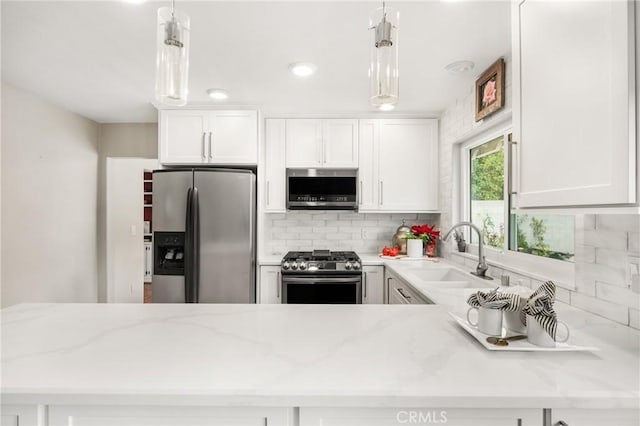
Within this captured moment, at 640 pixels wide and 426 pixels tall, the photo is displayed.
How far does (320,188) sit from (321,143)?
1.51 feet

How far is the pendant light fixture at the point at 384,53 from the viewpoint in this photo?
3.26 feet

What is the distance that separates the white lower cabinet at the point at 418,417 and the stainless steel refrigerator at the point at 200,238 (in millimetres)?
2284

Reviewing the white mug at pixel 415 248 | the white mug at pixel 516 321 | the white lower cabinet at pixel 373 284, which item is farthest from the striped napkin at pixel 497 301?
the white mug at pixel 415 248

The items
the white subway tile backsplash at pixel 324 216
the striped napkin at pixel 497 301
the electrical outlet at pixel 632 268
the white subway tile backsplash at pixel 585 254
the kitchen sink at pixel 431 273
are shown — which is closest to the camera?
the striped napkin at pixel 497 301

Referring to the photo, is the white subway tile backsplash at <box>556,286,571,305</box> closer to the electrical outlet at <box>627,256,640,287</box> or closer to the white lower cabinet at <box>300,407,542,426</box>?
the electrical outlet at <box>627,256,640,287</box>

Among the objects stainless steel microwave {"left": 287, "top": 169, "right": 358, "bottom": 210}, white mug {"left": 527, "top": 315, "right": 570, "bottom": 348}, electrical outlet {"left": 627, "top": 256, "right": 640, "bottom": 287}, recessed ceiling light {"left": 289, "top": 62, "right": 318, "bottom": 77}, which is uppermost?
recessed ceiling light {"left": 289, "top": 62, "right": 318, "bottom": 77}

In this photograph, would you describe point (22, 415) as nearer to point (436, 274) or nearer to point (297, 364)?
point (297, 364)

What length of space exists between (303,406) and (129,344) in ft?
1.95

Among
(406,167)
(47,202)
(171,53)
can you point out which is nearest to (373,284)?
(406,167)

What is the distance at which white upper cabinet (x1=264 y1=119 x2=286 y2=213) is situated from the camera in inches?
137

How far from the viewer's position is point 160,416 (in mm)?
852

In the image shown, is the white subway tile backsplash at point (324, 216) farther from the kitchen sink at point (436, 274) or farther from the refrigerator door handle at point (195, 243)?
the refrigerator door handle at point (195, 243)

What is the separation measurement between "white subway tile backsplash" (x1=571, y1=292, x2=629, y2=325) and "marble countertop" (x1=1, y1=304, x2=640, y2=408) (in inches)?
1.8

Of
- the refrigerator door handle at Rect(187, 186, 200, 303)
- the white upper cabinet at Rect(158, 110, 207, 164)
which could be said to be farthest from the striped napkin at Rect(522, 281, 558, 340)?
the white upper cabinet at Rect(158, 110, 207, 164)
